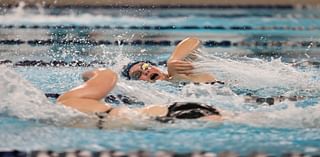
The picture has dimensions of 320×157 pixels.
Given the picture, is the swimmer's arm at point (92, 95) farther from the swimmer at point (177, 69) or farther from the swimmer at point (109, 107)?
the swimmer at point (177, 69)

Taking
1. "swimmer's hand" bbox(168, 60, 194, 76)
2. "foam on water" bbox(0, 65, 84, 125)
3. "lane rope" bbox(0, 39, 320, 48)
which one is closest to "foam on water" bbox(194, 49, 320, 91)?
"swimmer's hand" bbox(168, 60, 194, 76)

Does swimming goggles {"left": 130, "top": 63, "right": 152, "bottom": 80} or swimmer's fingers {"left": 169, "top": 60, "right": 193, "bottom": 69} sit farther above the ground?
swimmer's fingers {"left": 169, "top": 60, "right": 193, "bottom": 69}

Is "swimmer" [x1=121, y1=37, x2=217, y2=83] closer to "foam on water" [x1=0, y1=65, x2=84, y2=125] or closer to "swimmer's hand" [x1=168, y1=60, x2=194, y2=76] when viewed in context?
"swimmer's hand" [x1=168, y1=60, x2=194, y2=76]

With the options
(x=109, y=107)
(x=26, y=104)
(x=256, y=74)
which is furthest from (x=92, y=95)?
(x=256, y=74)

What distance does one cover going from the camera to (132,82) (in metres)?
3.45

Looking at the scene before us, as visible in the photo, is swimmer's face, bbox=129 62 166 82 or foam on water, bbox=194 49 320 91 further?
foam on water, bbox=194 49 320 91

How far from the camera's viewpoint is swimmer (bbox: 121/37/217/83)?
137 inches

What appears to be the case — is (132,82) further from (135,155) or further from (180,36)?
(180,36)

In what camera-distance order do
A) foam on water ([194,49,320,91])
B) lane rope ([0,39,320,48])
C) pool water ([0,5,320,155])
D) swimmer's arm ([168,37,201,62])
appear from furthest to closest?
lane rope ([0,39,320,48]) < foam on water ([194,49,320,91]) < swimmer's arm ([168,37,201,62]) < pool water ([0,5,320,155])

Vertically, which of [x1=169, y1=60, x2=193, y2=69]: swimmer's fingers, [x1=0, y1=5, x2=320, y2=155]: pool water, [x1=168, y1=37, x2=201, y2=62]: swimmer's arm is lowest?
[x1=0, y1=5, x2=320, y2=155]: pool water

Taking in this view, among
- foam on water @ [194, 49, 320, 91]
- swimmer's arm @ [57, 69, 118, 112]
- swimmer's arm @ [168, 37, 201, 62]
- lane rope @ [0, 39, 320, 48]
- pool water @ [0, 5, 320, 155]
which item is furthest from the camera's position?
lane rope @ [0, 39, 320, 48]

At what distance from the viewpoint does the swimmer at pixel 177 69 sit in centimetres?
348

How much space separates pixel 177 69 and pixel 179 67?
0.02m

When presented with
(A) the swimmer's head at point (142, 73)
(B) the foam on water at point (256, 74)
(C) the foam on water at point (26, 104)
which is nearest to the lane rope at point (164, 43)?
(B) the foam on water at point (256, 74)
